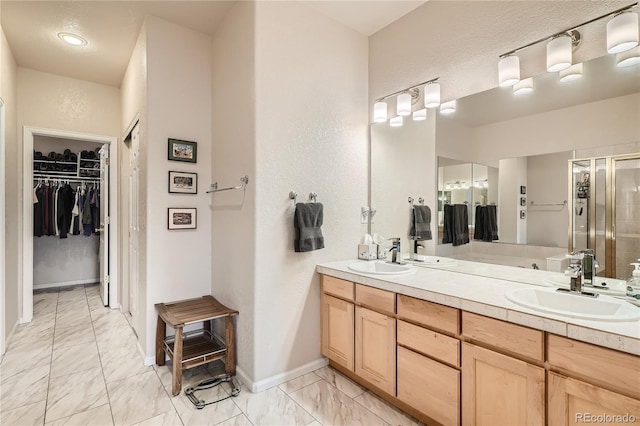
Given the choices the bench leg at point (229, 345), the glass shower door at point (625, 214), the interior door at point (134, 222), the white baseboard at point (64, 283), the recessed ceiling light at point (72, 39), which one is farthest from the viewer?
the white baseboard at point (64, 283)

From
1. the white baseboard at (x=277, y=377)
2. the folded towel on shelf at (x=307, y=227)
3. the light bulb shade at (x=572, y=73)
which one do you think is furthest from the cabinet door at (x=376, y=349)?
the light bulb shade at (x=572, y=73)

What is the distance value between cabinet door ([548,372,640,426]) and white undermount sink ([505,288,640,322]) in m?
0.26

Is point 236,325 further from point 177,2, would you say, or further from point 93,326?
point 177,2

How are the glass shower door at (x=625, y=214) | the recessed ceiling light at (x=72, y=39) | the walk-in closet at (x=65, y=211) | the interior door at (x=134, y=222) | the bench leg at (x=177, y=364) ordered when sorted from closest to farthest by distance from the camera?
the glass shower door at (x=625, y=214) → the bench leg at (x=177, y=364) → the recessed ceiling light at (x=72, y=39) → the interior door at (x=134, y=222) → the walk-in closet at (x=65, y=211)

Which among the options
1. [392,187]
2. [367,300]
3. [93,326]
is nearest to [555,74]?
[392,187]

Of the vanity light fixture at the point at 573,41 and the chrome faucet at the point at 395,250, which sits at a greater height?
the vanity light fixture at the point at 573,41

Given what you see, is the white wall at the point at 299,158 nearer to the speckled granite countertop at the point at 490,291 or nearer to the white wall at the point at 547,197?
the speckled granite countertop at the point at 490,291

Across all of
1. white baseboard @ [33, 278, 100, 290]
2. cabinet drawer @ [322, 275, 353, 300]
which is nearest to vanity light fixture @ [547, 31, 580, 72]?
cabinet drawer @ [322, 275, 353, 300]

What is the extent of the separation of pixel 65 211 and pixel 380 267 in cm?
490

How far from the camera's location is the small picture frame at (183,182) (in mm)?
2670

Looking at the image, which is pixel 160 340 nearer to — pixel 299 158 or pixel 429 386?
pixel 299 158

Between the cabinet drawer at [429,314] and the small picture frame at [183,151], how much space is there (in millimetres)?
2080

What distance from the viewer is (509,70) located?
1.92m

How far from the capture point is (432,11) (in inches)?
93.7
